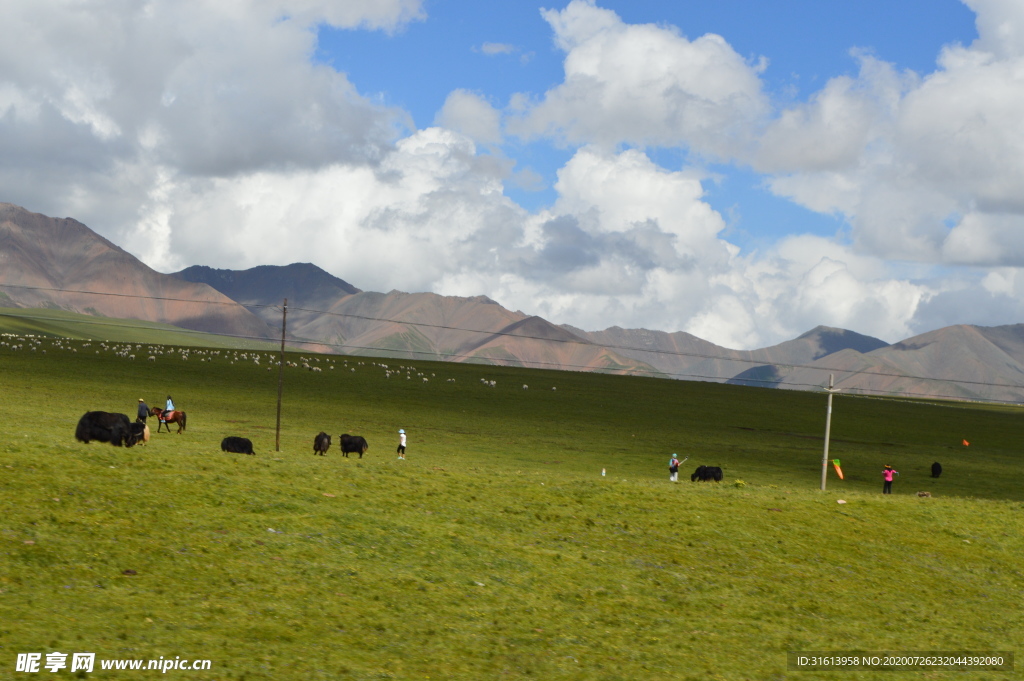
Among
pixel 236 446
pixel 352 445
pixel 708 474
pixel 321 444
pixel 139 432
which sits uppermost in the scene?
pixel 139 432

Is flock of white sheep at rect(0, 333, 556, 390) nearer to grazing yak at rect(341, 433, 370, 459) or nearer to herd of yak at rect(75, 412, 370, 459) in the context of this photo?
grazing yak at rect(341, 433, 370, 459)

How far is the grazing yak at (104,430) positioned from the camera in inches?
1214

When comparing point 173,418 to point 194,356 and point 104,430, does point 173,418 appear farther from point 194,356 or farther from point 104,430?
point 194,356

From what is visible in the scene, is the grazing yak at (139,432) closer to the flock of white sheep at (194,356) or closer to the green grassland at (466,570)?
the green grassland at (466,570)

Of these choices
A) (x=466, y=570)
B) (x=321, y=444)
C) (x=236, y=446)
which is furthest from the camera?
(x=321, y=444)

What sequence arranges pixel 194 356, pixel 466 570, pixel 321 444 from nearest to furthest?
pixel 466 570 < pixel 321 444 < pixel 194 356

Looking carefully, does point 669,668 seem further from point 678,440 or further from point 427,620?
point 678,440

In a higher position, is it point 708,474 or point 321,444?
point 321,444

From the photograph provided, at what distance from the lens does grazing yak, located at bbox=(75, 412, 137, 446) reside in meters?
30.8

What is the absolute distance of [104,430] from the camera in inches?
1224

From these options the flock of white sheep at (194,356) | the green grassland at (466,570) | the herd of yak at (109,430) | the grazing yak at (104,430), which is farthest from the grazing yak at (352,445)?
the flock of white sheep at (194,356)

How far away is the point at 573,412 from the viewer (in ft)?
331

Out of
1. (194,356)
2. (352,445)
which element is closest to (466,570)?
(352,445)

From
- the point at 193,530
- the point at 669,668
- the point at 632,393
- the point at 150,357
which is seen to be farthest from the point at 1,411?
the point at 632,393
